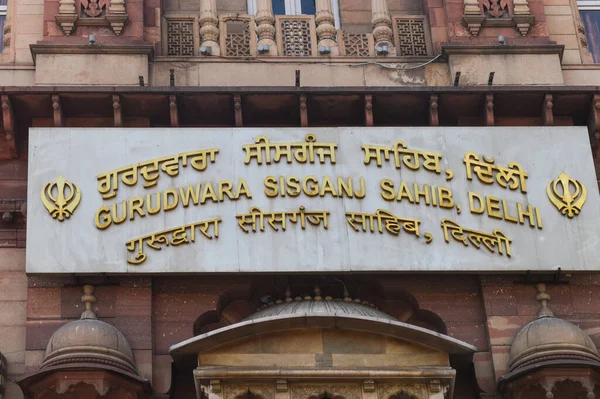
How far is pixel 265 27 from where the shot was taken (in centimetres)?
2300

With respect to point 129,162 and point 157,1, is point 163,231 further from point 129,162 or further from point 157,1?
point 157,1

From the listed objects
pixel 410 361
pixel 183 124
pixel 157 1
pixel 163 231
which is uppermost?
pixel 157 1

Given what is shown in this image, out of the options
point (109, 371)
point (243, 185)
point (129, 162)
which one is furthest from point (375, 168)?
point (109, 371)

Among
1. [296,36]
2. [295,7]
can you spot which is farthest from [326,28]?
[295,7]

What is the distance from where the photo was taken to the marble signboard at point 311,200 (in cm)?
2062

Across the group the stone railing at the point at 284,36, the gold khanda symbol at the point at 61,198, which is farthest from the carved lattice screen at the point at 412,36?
the gold khanda symbol at the point at 61,198

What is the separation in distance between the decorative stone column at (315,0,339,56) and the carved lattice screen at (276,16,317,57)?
0.36 ft

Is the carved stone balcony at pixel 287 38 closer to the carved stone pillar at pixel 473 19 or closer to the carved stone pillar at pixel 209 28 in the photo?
the carved stone pillar at pixel 209 28

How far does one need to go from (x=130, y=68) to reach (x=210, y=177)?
7.09ft

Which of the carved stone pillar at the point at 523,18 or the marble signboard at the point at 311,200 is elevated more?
the carved stone pillar at the point at 523,18

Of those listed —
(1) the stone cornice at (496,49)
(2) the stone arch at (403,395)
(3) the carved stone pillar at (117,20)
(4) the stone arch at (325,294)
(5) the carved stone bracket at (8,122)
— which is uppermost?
(3) the carved stone pillar at (117,20)

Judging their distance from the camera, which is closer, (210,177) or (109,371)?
(109,371)

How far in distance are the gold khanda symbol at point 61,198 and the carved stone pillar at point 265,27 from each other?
11.5 ft

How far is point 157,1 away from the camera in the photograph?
915 inches
